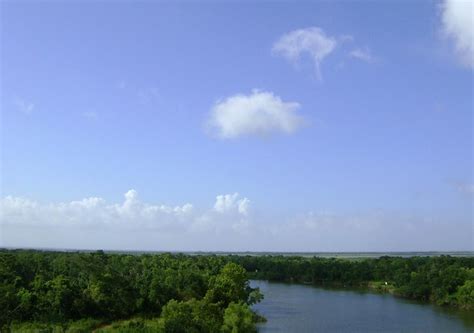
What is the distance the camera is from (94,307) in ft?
138

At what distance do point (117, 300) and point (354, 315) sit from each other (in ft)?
73.3

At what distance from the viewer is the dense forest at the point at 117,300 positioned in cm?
3212

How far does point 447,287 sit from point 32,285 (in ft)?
147

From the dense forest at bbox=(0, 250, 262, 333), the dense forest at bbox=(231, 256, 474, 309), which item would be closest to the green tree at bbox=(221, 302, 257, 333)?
the dense forest at bbox=(0, 250, 262, 333)

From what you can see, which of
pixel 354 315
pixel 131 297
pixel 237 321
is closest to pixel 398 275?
pixel 354 315

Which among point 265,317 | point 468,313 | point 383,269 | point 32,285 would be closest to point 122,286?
point 32,285

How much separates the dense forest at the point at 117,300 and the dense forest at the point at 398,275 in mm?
26776

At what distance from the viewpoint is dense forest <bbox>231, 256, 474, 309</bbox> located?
6066 centimetres

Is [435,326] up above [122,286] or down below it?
Result: below

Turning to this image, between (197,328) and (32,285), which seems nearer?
(197,328)

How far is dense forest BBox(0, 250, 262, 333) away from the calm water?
4.78 meters

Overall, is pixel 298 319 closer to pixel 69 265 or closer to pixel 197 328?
pixel 197 328

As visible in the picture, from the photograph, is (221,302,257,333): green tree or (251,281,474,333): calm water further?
(251,281,474,333): calm water

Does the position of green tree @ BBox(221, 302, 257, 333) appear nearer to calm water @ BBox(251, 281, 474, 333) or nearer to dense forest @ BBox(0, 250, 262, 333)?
dense forest @ BBox(0, 250, 262, 333)
